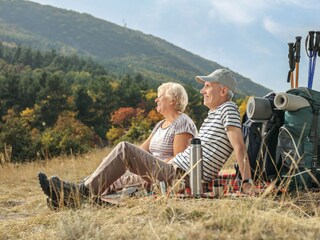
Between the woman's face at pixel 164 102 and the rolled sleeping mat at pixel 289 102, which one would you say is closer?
the rolled sleeping mat at pixel 289 102

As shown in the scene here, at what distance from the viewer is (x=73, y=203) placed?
435 centimetres

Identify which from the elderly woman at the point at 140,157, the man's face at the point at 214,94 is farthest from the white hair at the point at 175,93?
the man's face at the point at 214,94

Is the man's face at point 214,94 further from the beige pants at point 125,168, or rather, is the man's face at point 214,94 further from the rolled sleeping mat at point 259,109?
the beige pants at point 125,168

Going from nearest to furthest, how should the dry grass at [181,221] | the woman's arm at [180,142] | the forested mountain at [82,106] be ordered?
1. the dry grass at [181,221]
2. the woman's arm at [180,142]
3. the forested mountain at [82,106]

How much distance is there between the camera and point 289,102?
→ 4301 millimetres

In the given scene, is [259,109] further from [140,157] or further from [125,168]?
[125,168]

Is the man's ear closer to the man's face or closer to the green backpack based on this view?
the man's face

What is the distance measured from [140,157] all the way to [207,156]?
584mm

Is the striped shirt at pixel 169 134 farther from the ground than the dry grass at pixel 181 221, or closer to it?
farther from the ground

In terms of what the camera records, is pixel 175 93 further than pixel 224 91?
Yes

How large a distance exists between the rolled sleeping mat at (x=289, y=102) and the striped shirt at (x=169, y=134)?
931 mm

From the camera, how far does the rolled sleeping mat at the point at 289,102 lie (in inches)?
169

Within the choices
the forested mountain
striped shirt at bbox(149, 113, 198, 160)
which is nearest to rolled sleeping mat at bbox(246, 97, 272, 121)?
striped shirt at bbox(149, 113, 198, 160)

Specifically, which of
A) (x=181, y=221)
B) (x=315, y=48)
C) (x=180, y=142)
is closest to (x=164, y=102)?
(x=180, y=142)
